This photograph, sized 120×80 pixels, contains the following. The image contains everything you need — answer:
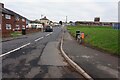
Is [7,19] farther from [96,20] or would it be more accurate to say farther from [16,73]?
[96,20]

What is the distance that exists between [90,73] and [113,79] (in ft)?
3.60

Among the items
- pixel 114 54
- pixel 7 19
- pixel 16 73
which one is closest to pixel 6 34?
pixel 7 19

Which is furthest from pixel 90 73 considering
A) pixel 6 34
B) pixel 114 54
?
pixel 6 34

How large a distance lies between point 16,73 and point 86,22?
146687 mm

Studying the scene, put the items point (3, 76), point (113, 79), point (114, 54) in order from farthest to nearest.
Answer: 1. point (114, 54)
2. point (3, 76)
3. point (113, 79)

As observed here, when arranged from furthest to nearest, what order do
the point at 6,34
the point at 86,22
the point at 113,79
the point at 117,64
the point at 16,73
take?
the point at 86,22, the point at 6,34, the point at 117,64, the point at 16,73, the point at 113,79

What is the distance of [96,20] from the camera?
525 feet

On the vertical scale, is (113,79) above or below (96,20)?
below

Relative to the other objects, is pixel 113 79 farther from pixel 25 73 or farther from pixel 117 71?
pixel 25 73

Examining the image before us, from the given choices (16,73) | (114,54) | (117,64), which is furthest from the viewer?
(114,54)

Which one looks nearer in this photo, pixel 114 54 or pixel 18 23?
pixel 114 54

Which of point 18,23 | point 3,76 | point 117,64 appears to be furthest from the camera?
point 18,23

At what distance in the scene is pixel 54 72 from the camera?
337 inches

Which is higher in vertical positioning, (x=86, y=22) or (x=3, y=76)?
(x=86, y=22)
